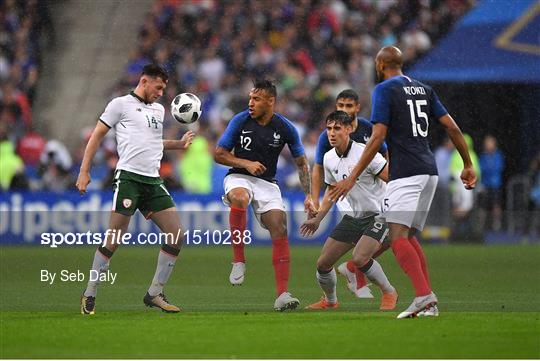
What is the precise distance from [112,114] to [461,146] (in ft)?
9.63

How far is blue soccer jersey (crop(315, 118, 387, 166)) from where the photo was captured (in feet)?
41.9

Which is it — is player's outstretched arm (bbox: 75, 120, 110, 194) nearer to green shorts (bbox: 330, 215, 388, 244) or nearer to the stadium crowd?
green shorts (bbox: 330, 215, 388, 244)

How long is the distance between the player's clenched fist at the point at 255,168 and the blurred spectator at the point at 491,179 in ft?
40.0

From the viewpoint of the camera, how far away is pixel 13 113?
25.0 metres

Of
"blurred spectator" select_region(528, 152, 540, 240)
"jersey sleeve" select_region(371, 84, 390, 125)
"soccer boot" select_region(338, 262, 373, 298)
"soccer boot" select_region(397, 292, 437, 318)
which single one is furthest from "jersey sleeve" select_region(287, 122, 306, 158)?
"blurred spectator" select_region(528, 152, 540, 240)

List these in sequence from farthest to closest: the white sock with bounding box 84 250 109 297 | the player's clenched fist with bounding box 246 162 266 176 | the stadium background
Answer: the stadium background
the player's clenched fist with bounding box 246 162 266 176
the white sock with bounding box 84 250 109 297

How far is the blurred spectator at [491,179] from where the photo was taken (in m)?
23.8

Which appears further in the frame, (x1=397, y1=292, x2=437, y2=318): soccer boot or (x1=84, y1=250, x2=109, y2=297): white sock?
(x1=84, y1=250, x2=109, y2=297): white sock

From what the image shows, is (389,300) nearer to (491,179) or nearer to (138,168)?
(138,168)

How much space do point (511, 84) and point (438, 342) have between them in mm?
15393

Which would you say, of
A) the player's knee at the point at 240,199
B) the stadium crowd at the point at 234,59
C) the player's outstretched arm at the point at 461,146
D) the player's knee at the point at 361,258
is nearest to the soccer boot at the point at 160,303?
the player's knee at the point at 240,199

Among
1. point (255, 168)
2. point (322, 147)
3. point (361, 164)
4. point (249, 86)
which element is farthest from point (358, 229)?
point (249, 86)

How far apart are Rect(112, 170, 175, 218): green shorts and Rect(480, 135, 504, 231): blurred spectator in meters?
12.9

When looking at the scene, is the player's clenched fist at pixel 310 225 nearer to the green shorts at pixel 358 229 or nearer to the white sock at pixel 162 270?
the green shorts at pixel 358 229
